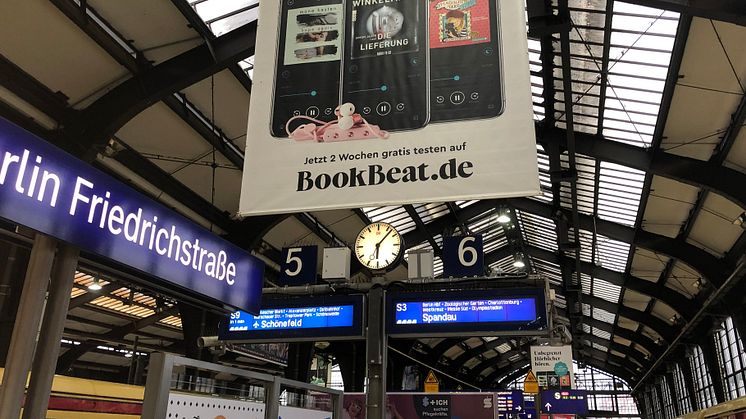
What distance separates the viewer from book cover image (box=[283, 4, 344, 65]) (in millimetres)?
3682

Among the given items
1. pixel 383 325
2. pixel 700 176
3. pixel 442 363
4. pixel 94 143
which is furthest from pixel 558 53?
pixel 442 363

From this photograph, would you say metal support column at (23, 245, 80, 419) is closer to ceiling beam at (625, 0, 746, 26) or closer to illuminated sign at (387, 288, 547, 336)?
illuminated sign at (387, 288, 547, 336)

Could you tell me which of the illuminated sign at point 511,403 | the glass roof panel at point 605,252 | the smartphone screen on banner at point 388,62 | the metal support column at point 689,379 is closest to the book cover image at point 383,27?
the smartphone screen on banner at point 388,62

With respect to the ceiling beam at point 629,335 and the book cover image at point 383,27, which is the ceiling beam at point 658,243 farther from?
the book cover image at point 383,27

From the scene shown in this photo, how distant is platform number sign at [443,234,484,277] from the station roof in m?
1.29

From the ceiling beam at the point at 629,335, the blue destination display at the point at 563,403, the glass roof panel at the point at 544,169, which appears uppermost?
the glass roof panel at the point at 544,169

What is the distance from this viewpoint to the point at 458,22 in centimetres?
356

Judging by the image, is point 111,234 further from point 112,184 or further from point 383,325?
point 383,325

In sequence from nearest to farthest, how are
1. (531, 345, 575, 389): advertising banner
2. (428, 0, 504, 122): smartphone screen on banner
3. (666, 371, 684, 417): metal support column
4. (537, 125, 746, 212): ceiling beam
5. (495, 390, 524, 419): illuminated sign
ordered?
(428, 0, 504, 122): smartphone screen on banner → (537, 125, 746, 212): ceiling beam → (531, 345, 575, 389): advertising banner → (495, 390, 524, 419): illuminated sign → (666, 371, 684, 417): metal support column

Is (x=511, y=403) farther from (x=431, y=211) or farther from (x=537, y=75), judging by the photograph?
(x=537, y=75)

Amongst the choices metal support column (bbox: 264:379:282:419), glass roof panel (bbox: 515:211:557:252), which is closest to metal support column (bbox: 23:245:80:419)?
metal support column (bbox: 264:379:282:419)

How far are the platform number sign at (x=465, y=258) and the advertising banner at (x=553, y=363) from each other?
7034mm

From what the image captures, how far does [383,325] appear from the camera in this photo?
6.95 m

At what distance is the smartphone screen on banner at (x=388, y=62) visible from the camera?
3.33m
